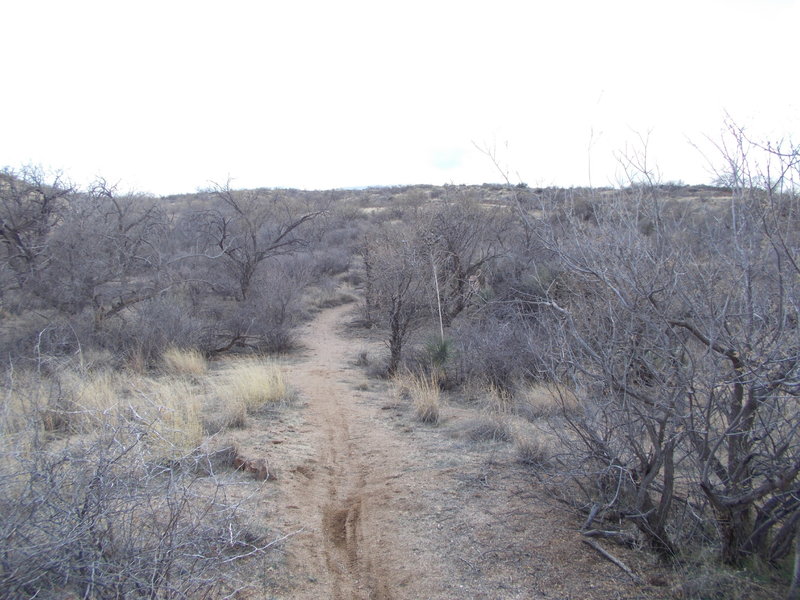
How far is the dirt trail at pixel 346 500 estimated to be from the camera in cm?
385

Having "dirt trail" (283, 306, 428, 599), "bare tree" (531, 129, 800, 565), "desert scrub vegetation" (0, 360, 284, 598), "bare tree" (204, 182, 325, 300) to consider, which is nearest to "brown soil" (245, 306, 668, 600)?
"dirt trail" (283, 306, 428, 599)

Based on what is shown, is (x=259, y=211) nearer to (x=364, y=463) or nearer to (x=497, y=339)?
(x=497, y=339)

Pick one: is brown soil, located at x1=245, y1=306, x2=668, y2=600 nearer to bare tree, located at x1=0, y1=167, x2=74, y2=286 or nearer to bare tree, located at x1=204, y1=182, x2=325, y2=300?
bare tree, located at x1=0, y1=167, x2=74, y2=286

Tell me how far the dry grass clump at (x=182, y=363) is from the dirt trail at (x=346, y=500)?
2.38m

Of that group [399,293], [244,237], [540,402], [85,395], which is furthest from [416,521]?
[244,237]

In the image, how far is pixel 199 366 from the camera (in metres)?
10.4

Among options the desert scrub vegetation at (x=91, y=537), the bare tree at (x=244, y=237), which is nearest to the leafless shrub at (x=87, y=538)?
the desert scrub vegetation at (x=91, y=537)

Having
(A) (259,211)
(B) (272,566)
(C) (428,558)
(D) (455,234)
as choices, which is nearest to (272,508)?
(B) (272,566)

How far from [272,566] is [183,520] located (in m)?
0.68

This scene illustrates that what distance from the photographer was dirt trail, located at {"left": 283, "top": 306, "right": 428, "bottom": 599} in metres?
3.85

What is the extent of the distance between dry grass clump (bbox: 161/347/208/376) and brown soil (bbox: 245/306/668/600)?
141 inches

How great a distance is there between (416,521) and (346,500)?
822mm

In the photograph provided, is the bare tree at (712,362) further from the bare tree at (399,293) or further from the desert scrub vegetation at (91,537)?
the bare tree at (399,293)

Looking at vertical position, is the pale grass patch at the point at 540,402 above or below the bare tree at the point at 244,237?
below
